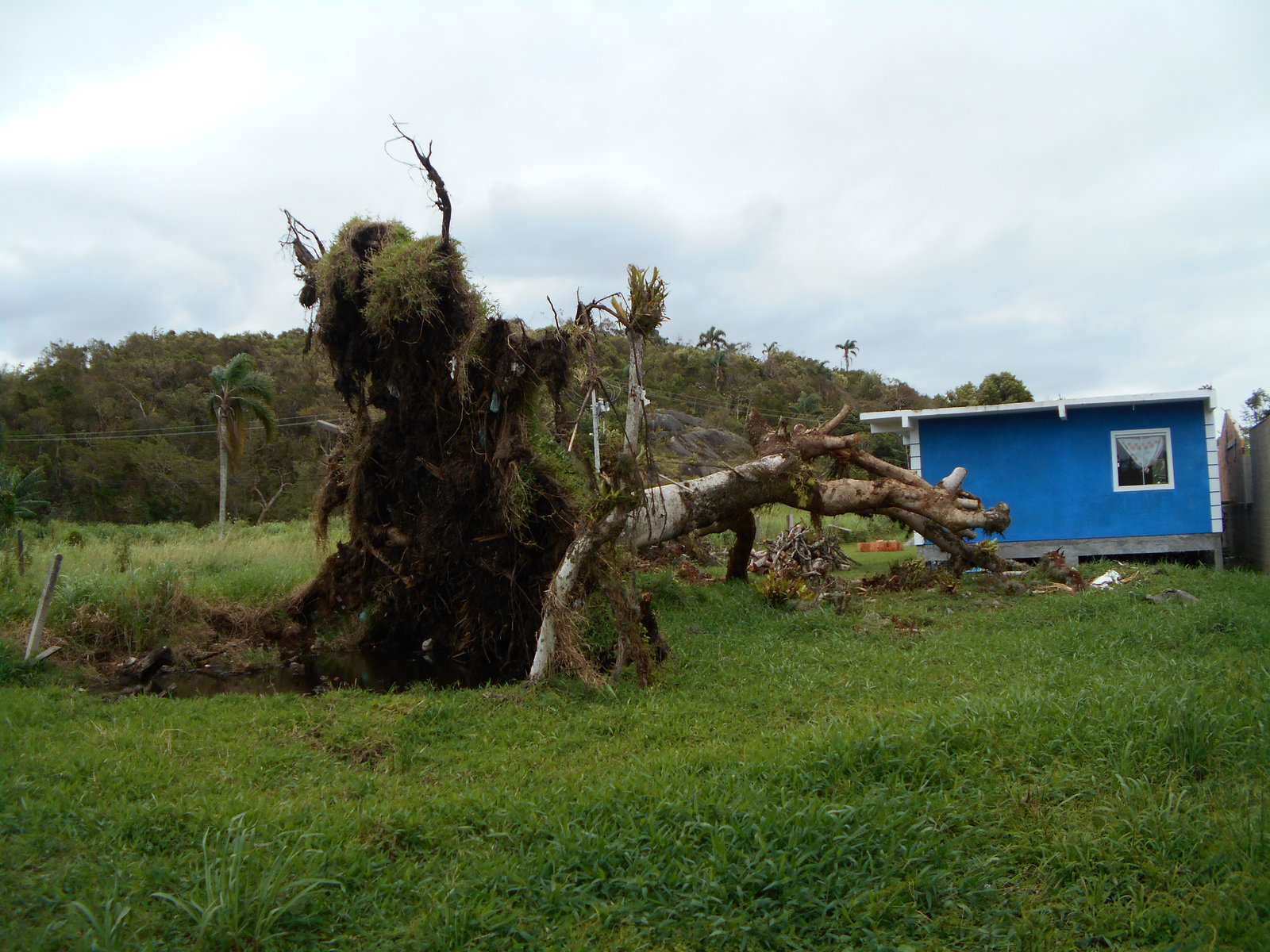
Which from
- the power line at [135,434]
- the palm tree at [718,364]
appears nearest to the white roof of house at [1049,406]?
the power line at [135,434]

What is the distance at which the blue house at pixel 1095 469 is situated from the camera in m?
14.5

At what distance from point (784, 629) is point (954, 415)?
8.11 m

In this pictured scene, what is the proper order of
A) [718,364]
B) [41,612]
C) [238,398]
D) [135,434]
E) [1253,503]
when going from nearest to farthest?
[41,612]
[1253,503]
[238,398]
[135,434]
[718,364]

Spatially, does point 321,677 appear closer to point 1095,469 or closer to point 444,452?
point 444,452

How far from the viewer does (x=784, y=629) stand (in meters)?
9.34

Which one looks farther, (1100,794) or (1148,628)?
(1148,628)

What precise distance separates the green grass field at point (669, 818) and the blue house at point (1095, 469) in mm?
8906

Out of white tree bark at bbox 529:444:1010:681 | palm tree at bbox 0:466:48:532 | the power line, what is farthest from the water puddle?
the power line

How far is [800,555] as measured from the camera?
16.2 meters

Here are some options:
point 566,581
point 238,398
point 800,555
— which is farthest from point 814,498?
point 238,398

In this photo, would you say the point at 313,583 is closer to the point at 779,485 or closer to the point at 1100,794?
the point at 779,485

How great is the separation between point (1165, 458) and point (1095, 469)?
1219mm

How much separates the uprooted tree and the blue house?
21.0 ft

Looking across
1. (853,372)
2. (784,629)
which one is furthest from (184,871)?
(853,372)
